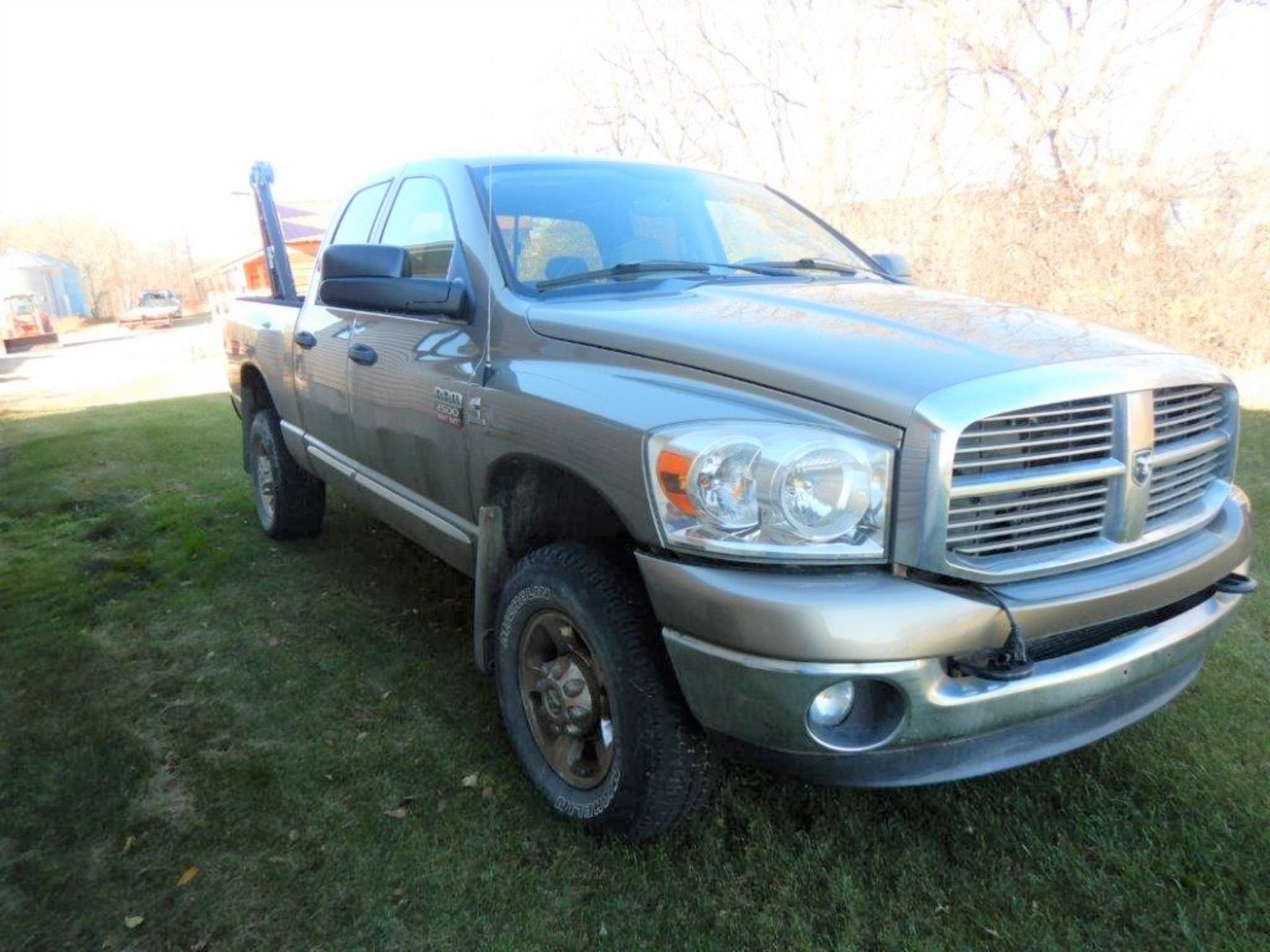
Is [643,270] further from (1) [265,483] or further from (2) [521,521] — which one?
(1) [265,483]

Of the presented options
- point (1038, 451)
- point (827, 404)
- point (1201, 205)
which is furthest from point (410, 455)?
point (1201, 205)

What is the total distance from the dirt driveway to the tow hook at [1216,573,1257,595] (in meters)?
13.8

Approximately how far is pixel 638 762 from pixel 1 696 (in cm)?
276

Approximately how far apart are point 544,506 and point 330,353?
67.3 inches

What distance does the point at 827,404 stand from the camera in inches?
74.2

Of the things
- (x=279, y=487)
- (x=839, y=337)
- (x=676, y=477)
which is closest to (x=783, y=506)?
(x=676, y=477)

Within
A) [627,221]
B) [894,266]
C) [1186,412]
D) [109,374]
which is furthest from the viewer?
[109,374]

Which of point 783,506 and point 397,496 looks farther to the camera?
point 397,496

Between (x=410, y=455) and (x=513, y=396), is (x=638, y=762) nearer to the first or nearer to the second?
(x=513, y=396)

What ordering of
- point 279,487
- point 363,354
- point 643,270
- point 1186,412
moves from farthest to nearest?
point 279,487, point 363,354, point 643,270, point 1186,412

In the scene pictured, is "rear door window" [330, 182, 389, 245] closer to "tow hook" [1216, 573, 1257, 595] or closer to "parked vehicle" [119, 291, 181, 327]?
"tow hook" [1216, 573, 1257, 595]

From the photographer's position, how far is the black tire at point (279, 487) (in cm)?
493

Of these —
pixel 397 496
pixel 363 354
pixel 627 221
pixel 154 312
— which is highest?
pixel 627 221

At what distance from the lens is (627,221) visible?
318 cm
